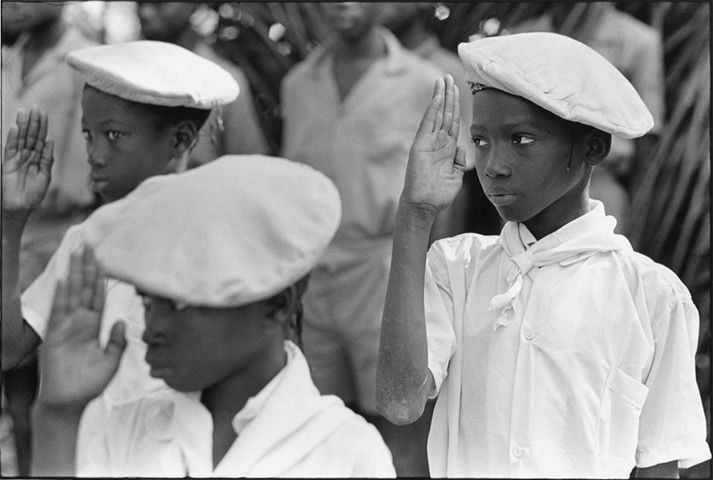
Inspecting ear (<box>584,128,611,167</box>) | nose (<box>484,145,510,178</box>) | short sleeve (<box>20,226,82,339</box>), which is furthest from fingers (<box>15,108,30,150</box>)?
ear (<box>584,128,611,167</box>)

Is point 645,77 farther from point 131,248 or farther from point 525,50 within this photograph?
point 131,248

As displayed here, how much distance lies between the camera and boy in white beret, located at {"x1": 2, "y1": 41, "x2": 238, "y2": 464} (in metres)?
2.94

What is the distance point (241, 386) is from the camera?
2.36 metres

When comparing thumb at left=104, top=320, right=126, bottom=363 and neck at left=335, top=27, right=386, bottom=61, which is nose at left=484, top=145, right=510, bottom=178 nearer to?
thumb at left=104, top=320, right=126, bottom=363

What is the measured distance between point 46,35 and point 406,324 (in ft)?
5.94

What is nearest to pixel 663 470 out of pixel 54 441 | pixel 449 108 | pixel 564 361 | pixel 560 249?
pixel 564 361

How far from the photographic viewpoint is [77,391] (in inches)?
98.2

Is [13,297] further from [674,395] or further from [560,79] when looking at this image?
[674,395]

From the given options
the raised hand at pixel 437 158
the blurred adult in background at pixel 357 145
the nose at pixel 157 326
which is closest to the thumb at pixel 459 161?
the raised hand at pixel 437 158

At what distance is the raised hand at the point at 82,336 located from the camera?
2.43 metres

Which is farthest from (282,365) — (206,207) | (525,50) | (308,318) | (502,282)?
(308,318)

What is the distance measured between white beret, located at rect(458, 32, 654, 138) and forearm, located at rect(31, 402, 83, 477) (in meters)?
1.09

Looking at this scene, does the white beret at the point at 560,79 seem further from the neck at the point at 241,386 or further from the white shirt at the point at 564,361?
the neck at the point at 241,386

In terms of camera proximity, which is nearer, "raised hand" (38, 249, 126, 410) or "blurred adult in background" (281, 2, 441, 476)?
"raised hand" (38, 249, 126, 410)
